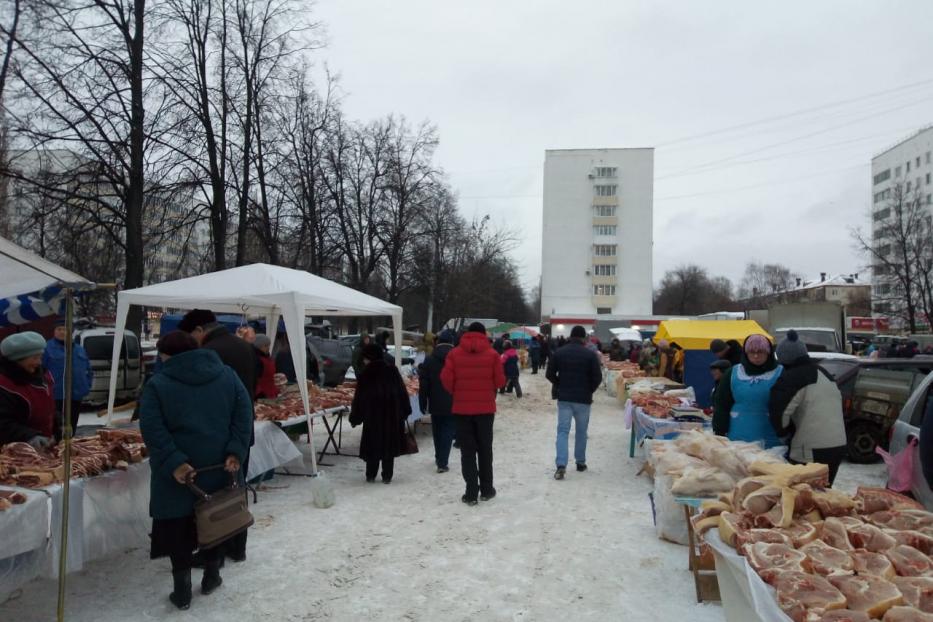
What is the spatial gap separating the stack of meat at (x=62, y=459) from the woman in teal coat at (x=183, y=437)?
560 millimetres

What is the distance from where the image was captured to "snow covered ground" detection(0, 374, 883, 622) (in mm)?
3918

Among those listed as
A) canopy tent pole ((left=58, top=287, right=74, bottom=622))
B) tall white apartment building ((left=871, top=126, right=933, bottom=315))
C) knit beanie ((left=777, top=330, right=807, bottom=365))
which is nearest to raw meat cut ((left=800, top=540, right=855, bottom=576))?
knit beanie ((left=777, top=330, right=807, bottom=365))

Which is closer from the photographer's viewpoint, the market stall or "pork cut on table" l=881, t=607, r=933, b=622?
"pork cut on table" l=881, t=607, r=933, b=622

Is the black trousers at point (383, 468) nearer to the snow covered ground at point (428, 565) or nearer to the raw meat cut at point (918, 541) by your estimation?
the snow covered ground at point (428, 565)

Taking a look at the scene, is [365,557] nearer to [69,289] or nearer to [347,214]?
[69,289]

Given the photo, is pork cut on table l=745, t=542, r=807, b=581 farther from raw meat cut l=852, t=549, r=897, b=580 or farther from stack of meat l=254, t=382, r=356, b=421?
stack of meat l=254, t=382, r=356, b=421

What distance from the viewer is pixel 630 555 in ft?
16.2

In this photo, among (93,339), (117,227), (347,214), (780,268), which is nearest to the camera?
(93,339)

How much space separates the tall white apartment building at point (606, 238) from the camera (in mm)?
61875

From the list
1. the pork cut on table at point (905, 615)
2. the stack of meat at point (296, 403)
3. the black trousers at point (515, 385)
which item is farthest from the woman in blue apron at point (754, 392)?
the black trousers at point (515, 385)

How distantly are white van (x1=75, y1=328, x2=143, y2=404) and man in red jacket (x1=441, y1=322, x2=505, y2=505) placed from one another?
9.07 metres

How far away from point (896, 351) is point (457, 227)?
2060 cm

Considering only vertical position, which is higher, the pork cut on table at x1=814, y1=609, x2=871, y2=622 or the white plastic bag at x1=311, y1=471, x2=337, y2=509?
the pork cut on table at x1=814, y1=609, x2=871, y2=622

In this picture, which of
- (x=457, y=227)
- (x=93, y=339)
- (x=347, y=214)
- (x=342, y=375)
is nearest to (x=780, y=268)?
(x=457, y=227)
